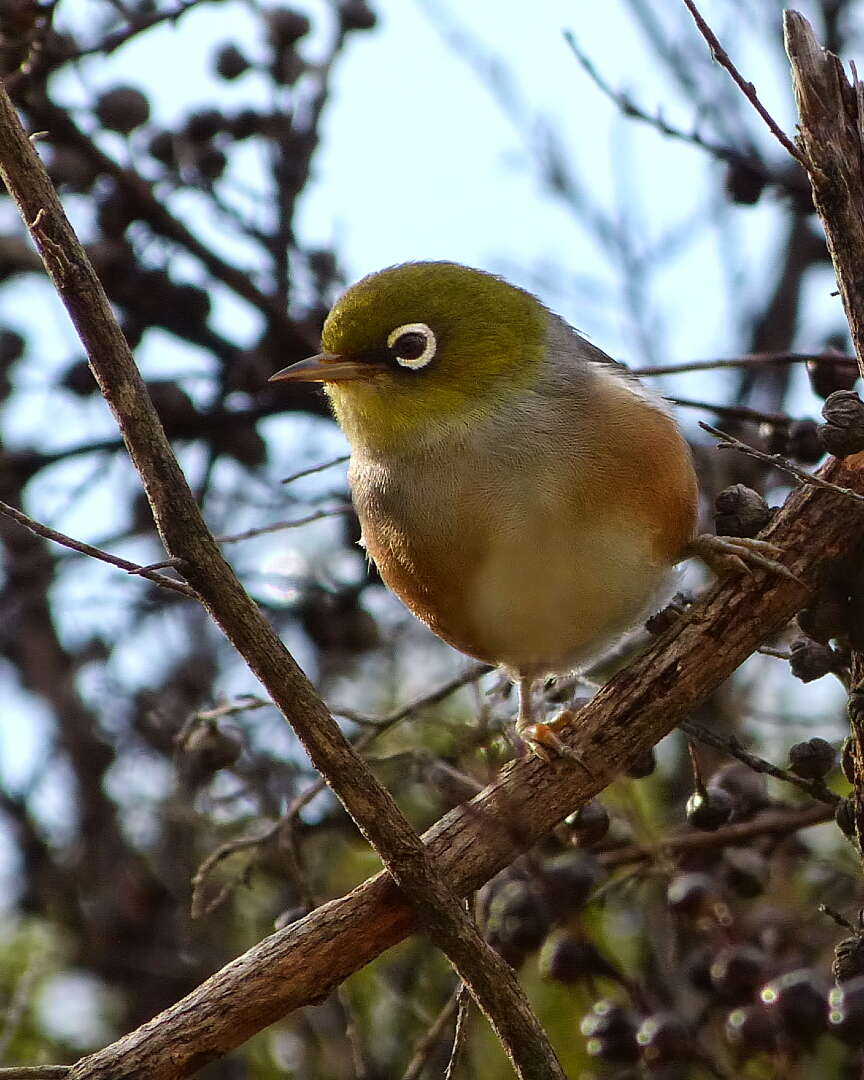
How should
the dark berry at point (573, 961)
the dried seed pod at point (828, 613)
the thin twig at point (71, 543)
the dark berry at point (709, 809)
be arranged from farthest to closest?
the dark berry at point (573, 961) → the dark berry at point (709, 809) → the dried seed pod at point (828, 613) → the thin twig at point (71, 543)

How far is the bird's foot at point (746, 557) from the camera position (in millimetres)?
3389

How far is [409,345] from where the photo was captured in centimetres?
447

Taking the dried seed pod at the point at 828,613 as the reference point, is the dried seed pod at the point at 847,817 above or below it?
below

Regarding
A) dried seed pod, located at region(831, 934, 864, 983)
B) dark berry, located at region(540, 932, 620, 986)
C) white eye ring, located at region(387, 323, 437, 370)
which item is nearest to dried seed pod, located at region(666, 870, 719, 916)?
dark berry, located at region(540, 932, 620, 986)

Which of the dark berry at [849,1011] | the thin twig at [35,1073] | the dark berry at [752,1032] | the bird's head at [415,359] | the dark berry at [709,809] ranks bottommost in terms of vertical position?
the dark berry at [849,1011]

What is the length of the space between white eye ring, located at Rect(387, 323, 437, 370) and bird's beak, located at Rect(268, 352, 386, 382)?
7cm

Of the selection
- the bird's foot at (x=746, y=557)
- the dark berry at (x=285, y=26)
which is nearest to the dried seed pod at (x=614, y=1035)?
the bird's foot at (x=746, y=557)

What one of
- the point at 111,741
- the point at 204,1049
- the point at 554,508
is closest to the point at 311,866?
the point at 111,741

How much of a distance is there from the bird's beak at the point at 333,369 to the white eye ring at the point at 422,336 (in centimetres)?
7

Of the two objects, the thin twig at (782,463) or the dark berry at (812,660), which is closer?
the thin twig at (782,463)

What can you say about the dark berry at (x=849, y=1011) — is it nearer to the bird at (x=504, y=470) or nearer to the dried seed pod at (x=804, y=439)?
Result: the bird at (x=504, y=470)

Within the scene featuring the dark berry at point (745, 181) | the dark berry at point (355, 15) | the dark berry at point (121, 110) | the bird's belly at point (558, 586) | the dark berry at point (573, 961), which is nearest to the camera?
the bird's belly at point (558, 586)

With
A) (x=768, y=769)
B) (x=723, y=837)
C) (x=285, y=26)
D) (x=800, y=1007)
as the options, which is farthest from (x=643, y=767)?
(x=285, y=26)

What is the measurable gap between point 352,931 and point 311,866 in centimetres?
238
